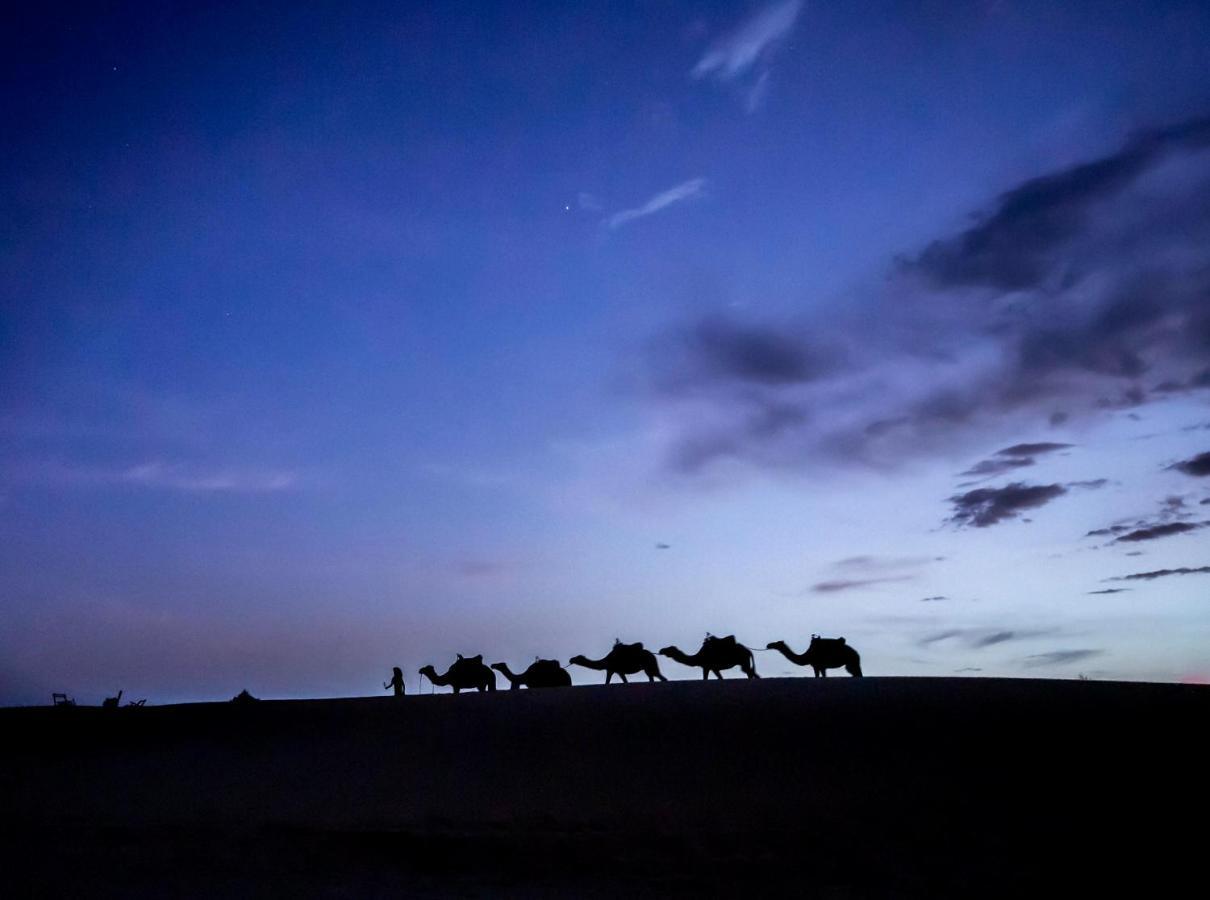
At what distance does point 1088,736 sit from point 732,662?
1324cm

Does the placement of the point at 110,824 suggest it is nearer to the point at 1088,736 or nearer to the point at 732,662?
the point at 1088,736

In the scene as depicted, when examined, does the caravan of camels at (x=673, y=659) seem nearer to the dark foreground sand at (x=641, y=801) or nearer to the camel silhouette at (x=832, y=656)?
the camel silhouette at (x=832, y=656)

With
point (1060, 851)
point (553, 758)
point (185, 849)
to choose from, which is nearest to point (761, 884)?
point (1060, 851)

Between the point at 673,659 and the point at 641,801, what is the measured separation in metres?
17.1

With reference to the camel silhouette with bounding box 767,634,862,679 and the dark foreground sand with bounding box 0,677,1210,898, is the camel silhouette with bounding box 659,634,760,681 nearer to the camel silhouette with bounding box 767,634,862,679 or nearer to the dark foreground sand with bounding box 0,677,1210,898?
the camel silhouette with bounding box 767,634,862,679

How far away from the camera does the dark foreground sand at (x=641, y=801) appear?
8430 millimetres

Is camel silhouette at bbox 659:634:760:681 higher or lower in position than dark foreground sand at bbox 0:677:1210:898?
higher

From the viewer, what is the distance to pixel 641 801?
10.6 meters

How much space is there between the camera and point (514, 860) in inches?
355

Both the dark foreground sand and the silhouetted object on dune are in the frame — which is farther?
the silhouetted object on dune

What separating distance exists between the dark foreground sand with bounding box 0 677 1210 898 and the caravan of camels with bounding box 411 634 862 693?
26.6 feet

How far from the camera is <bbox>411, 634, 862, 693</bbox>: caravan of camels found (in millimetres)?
24984

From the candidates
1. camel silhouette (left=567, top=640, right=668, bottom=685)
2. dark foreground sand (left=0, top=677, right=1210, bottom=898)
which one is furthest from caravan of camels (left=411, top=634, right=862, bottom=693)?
dark foreground sand (left=0, top=677, right=1210, bottom=898)

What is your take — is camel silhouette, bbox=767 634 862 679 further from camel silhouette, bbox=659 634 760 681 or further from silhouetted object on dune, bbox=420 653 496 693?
silhouetted object on dune, bbox=420 653 496 693
